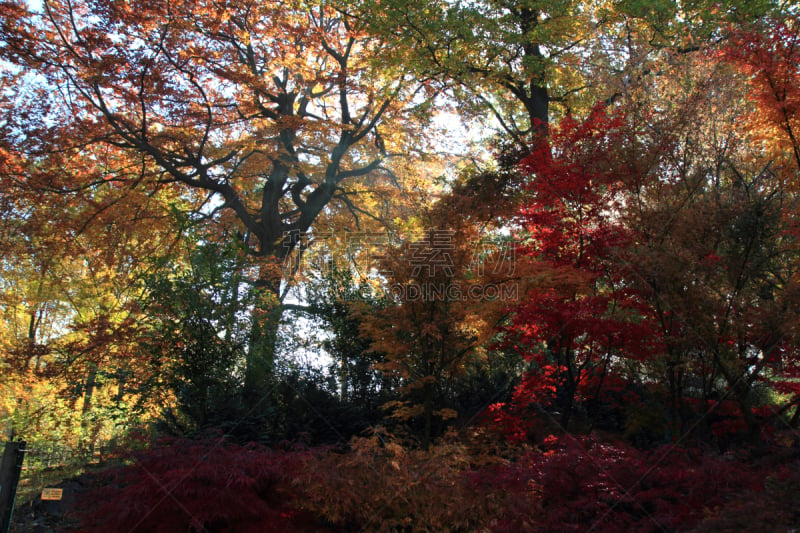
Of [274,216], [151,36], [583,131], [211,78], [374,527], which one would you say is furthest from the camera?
[274,216]

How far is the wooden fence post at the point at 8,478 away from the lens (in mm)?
4996

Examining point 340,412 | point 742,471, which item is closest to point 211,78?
point 340,412

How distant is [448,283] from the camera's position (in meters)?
7.95

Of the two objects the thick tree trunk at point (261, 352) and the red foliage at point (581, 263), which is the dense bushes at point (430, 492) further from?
the thick tree trunk at point (261, 352)

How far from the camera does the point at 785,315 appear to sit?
5301mm

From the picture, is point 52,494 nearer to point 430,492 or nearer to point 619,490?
point 430,492

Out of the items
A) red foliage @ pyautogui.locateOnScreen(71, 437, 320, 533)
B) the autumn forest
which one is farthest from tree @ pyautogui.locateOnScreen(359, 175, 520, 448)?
red foliage @ pyautogui.locateOnScreen(71, 437, 320, 533)

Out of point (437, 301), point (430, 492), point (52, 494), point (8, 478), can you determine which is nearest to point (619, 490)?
point (430, 492)

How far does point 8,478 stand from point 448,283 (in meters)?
5.64

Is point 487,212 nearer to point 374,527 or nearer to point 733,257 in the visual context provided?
point 733,257

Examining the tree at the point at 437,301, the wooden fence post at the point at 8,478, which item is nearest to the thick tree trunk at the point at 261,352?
the tree at the point at 437,301

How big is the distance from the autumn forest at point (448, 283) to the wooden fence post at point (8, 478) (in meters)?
0.60

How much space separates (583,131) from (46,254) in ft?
42.4

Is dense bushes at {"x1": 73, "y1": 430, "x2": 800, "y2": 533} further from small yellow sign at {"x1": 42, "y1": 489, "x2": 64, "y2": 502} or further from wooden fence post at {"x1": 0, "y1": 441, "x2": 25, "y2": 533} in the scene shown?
wooden fence post at {"x1": 0, "y1": 441, "x2": 25, "y2": 533}
